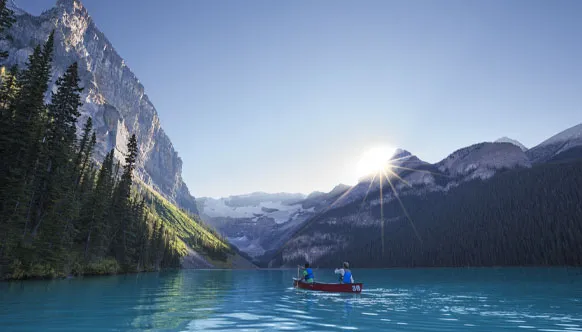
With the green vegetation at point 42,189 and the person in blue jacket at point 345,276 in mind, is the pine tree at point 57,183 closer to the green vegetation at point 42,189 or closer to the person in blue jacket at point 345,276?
the green vegetation at point 42,189

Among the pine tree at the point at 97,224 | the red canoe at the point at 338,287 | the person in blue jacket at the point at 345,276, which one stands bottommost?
the red canoe at the point at 338,287

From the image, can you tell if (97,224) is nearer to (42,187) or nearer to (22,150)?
(42,187)

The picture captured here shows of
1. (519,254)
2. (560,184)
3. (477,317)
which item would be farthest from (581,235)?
(477,317)

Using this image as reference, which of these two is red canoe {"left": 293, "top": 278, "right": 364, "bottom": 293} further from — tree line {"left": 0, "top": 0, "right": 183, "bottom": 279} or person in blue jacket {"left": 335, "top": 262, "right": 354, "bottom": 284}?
tree line {"left": 0, "top": 0, "right": 183, "bottom": 279}

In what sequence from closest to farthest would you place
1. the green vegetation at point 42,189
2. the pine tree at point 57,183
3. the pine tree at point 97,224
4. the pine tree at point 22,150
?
the pine tree at point 22,150 < the green vegetation at point 42,189 < the pine tree at point 57,183 < the pine tree at point 97,224

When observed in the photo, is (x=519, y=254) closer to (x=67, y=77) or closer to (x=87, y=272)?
(x=87, y=272)

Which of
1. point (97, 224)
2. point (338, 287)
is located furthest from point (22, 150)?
point (338, 287)

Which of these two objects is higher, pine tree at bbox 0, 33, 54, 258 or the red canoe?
pine tree at bbox 0, 33, 54, 258

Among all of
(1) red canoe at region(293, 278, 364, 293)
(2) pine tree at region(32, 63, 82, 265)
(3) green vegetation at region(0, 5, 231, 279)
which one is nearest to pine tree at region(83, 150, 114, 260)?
(3) green vegetation at region(0, 5, 231, 279)

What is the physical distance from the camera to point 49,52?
5269 cm

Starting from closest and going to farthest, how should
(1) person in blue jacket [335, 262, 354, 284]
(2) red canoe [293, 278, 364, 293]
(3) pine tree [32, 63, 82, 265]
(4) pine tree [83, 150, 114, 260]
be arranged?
(2) red canoe [293, 278, 364, 293]
(1) person in blue jacket [335, 262, 354, 284]
(3) pine tree [32, 63, 82, 265]
(4) pine tree [83, 150, 114, 260]

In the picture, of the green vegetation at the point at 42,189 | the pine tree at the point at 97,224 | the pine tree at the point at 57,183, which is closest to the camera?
the green vegetation at the point at 42,189

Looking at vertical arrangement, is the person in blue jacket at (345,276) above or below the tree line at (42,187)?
below

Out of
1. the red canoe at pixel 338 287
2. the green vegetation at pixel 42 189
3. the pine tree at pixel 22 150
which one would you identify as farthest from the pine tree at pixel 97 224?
the red canoe at pixel 338 287
